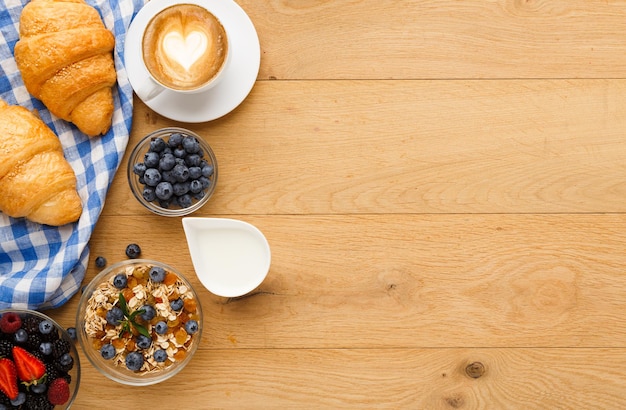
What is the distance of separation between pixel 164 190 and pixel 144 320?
0.28 metres

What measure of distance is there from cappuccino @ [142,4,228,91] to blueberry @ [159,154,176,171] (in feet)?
0.47

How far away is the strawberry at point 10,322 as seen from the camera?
1225mm

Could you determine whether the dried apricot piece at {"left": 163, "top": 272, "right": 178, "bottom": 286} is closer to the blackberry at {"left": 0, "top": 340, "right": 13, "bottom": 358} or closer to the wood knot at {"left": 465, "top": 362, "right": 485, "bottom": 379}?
the blackberry at {"left": 0, "top": 340, "right": 13, "bottom": 358}

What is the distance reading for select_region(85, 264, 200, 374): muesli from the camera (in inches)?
51.2

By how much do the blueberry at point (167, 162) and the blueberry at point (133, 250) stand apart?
0.67ft

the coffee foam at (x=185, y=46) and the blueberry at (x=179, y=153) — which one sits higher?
the coffee foam at (x=185, y=46)

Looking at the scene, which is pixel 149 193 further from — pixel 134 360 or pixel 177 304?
pixel 134 360

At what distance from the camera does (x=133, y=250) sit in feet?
4.44

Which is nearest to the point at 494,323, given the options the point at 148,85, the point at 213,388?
the point at 213,388

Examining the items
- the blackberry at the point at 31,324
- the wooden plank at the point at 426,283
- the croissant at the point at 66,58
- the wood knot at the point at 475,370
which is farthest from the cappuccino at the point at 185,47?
the wood knot at the point at 475,370

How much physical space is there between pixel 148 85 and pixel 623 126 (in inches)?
41.0

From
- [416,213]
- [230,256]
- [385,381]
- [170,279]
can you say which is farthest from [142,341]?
[416,213]

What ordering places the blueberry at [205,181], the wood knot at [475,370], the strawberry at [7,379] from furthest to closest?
1. the wood knot at [475,370]
2. the blueberry at [205,181]
3. the strawberry at [7,379]

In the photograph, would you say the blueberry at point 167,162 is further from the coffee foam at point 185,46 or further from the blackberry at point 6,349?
the blackberry at point 6,349
